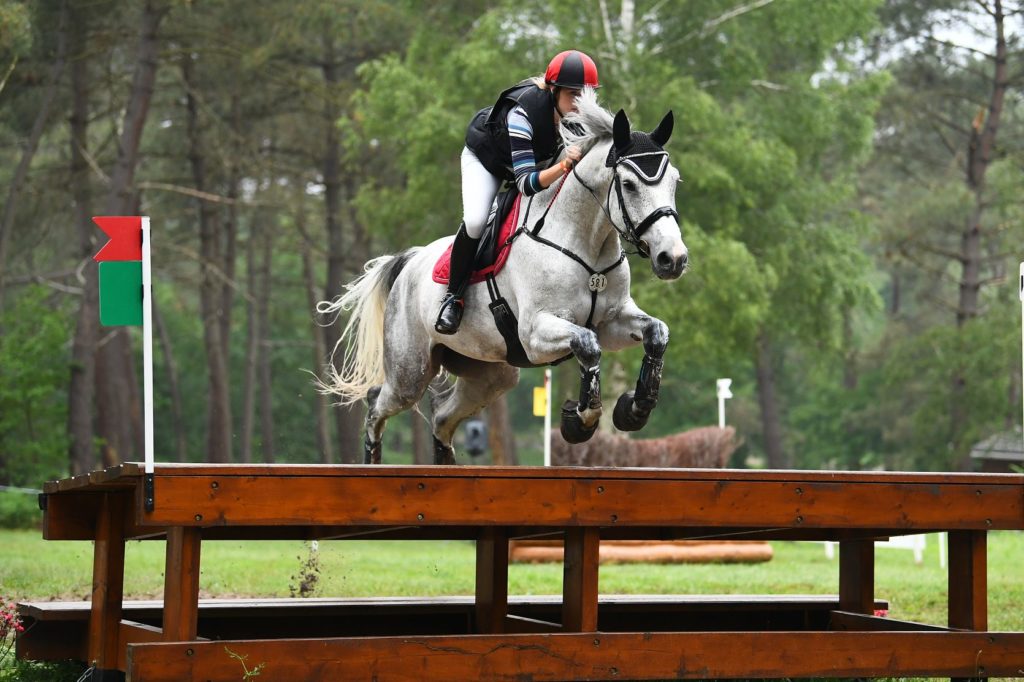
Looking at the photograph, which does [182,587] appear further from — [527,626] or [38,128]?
[38,128]

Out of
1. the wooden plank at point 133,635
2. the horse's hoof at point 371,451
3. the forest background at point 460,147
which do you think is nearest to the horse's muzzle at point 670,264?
the wooden plank at point 133,635

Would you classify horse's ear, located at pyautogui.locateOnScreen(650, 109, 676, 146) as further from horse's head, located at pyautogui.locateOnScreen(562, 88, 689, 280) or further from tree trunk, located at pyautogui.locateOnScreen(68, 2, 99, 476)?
tree trunk, located at pyautogui.locateOnScreen(68, 2, 99, 476)

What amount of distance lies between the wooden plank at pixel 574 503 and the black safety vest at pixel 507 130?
176 cm

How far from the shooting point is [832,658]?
4.70 metres

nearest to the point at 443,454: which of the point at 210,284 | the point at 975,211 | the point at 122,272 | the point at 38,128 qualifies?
the point at 122,272

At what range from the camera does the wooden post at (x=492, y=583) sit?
5.45 meters

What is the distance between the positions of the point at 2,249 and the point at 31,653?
13.4 metres

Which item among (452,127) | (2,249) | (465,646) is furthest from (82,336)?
(465,646)

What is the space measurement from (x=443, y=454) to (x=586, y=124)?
6.86 feet

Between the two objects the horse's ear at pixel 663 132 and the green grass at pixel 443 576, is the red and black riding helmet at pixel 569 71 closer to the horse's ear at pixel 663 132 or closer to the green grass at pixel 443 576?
the horse's ear at pixel 663 132

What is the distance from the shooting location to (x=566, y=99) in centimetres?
546

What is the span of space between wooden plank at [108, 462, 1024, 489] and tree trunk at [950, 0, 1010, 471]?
61.3 ft

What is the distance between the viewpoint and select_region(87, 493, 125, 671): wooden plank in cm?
495

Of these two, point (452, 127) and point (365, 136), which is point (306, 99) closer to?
point (365, 136)
